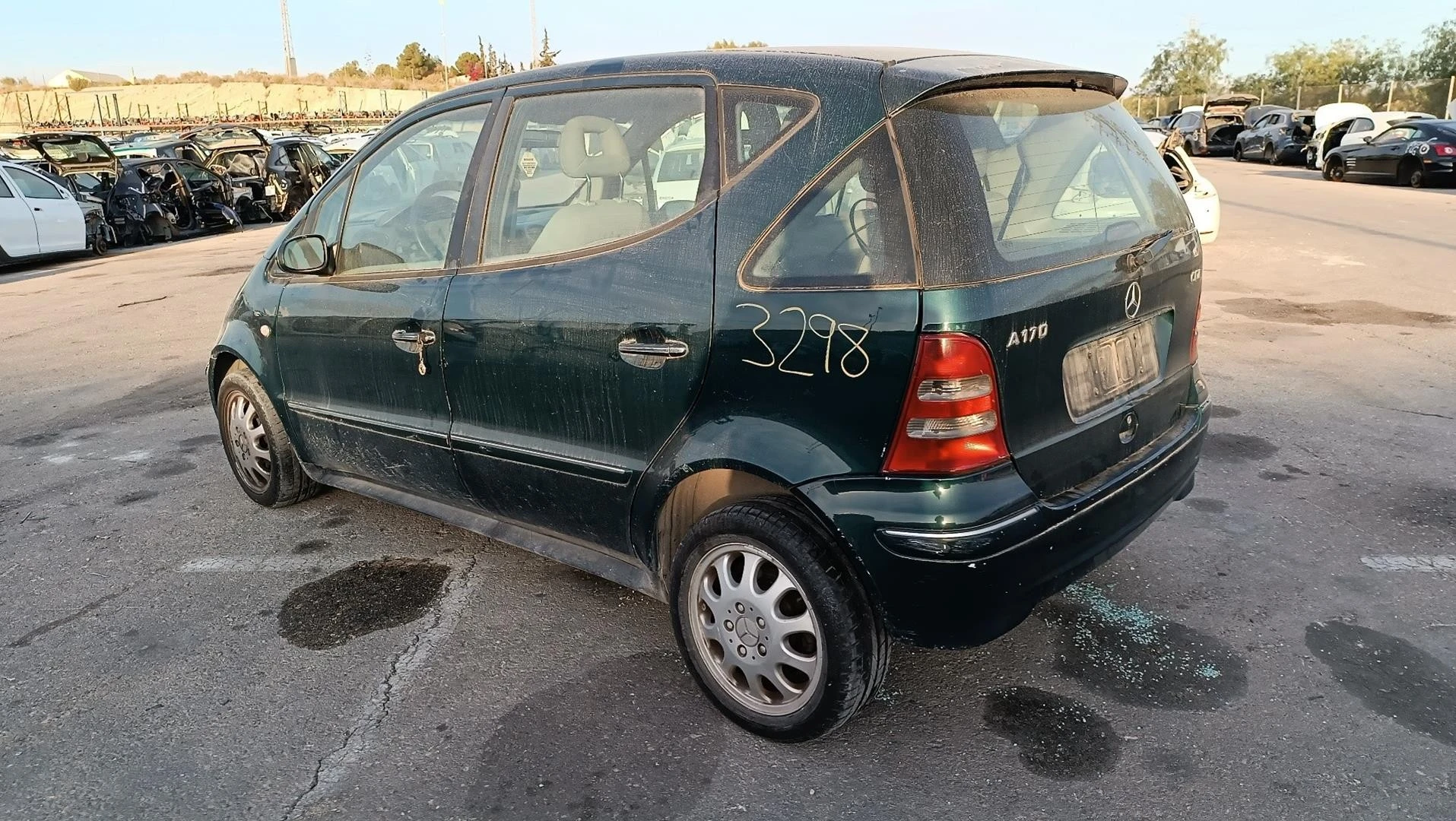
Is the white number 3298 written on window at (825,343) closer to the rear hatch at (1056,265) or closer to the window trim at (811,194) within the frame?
the window trim at (811,194)

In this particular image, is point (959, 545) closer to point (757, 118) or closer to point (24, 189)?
point (757, 118)

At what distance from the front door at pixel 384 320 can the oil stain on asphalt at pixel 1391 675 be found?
2.85m

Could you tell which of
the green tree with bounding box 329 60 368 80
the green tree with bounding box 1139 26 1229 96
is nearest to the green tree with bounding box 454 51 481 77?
the green tree with bounding box 329 60 368 80

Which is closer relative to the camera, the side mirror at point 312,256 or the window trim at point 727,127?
the window trim at point 727,127

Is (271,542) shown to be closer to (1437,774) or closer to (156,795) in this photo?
(156,795)

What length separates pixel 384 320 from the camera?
3482 millimetres

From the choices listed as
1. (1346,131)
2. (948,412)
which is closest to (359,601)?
(948,412)

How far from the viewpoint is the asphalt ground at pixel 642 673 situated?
2529mm

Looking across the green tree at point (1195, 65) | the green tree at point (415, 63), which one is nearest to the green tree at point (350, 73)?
the green tree at point (415, 63)

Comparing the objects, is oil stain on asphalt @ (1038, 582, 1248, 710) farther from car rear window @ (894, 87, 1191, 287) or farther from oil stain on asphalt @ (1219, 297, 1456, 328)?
oil stain on asphalt @ (1219, 297, 1456, 328)

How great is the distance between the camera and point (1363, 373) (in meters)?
6.08

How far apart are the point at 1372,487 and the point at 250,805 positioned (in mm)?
4441

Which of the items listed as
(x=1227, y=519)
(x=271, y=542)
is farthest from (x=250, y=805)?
(x=1227, y=519)

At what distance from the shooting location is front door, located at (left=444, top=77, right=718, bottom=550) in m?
2.71
